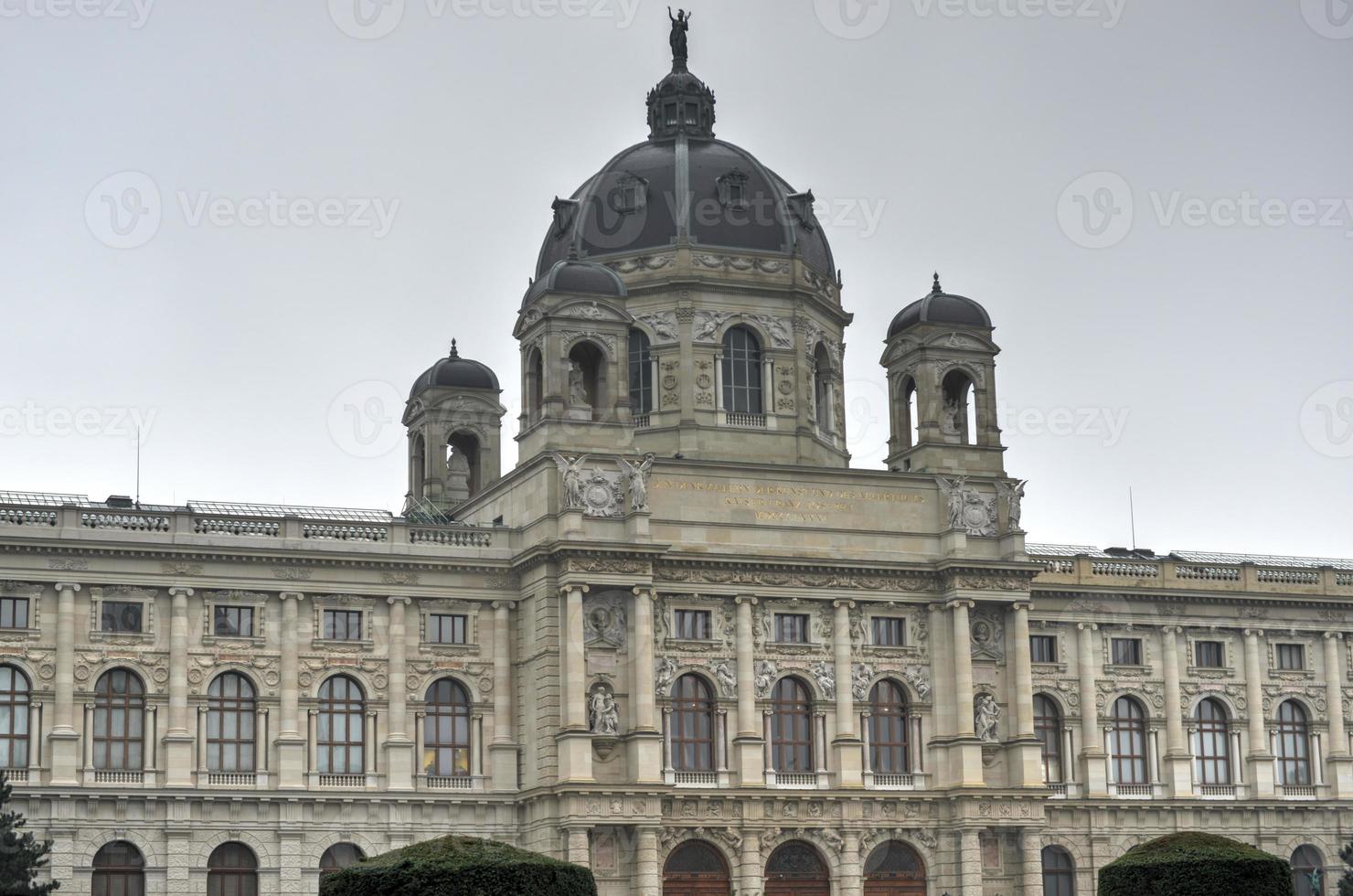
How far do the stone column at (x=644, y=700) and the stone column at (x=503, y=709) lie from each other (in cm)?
419

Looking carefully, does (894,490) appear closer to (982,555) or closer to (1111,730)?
(982,555)

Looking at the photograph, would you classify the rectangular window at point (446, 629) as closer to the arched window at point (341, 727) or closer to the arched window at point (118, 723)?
the arched window at point (341, 727)

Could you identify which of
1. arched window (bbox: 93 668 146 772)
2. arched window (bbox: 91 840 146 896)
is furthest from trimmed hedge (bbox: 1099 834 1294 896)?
arched window (bbox: 93 668 146 772)

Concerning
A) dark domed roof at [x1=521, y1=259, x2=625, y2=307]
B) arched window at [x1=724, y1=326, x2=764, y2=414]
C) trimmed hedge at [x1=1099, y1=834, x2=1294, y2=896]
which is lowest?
trimmed hedge at [x1=1099, y1=834, x2=1294, y2=896]

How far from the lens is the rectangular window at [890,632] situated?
76.4 metres

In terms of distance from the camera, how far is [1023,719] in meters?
76.6

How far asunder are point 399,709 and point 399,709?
30mm

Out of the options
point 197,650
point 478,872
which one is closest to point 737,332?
point 197,650

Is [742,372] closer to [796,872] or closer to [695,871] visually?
[796,872]

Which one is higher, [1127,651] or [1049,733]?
[1127,651]

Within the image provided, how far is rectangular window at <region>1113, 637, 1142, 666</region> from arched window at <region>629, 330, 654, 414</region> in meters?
19.6

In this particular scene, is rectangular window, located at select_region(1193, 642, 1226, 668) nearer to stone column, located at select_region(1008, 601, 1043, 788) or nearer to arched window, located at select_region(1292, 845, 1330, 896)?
arched window, located at select_region(1292, 845, 1330, 896)

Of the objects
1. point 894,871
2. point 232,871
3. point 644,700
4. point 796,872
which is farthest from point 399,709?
point 894,871

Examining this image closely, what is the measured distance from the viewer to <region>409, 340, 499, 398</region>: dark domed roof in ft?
283
